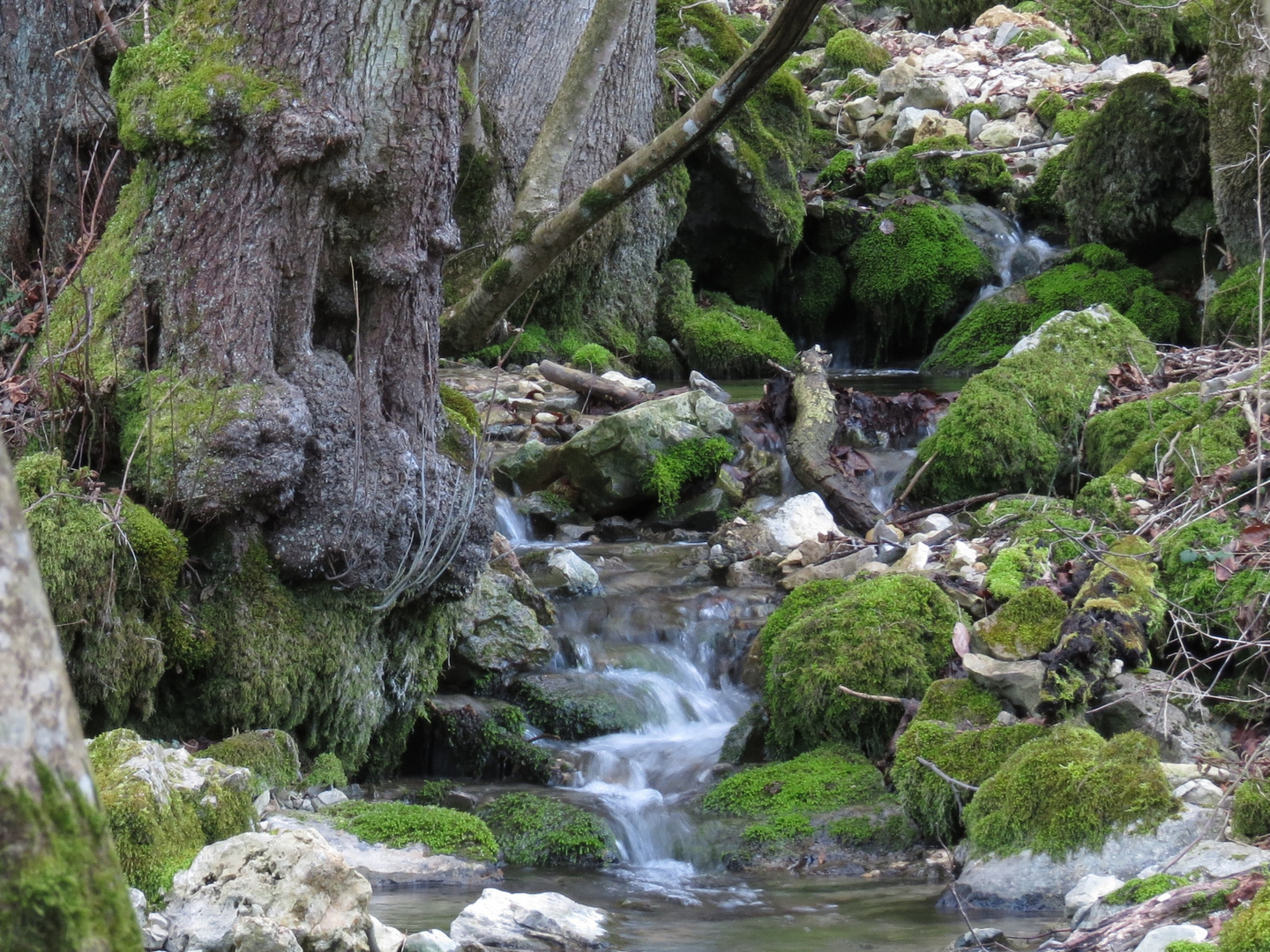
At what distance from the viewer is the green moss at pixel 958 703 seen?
5152 mm

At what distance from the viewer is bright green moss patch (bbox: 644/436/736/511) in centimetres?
885

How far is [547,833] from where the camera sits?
5043mm

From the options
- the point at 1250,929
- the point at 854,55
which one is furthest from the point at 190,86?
the point at 854,55

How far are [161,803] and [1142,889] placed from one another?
9.37ft

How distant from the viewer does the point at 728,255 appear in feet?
50.4

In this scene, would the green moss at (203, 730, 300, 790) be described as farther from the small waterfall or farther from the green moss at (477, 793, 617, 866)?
the small waterfall

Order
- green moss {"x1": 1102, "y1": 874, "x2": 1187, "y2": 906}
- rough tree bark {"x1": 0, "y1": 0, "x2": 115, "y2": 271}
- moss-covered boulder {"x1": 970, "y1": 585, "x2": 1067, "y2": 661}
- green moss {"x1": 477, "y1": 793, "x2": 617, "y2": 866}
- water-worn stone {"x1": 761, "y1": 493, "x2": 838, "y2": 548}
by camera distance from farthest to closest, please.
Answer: water-worn stone {"x1": 761, "y1": 493, "x2": 838, "y2": 548}, rough tree bark {"x1": 0, "y1": 0, "x2": 115, "y2": 271}, moss-covered boulder {"x1": 970, "y1": 585, "x2": 1067, "y2": 661}, green moss {"x1": 477, "y1": 793, "x2": 617, "y2": 866}, green moss {"x1": 1102, "y1": 874, "x2": 1187, "y2": 906}

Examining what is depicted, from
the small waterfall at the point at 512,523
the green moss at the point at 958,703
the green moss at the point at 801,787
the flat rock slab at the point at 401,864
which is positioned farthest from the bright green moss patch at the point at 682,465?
the flat rock slab at the point at 401,864

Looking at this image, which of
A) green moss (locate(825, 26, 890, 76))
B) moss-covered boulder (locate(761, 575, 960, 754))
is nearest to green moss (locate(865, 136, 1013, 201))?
green moss (locate(825, 26, 890, 76))

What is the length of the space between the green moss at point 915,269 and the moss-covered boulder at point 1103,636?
9.49 metres

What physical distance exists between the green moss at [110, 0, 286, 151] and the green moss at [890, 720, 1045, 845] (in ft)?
11.4

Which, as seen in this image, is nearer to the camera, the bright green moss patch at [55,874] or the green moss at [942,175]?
the bright green moss patch at [55,874]

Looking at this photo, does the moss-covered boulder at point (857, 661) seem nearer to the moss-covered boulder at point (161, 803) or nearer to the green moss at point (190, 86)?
the moss-covered boulder at point (161, 803)

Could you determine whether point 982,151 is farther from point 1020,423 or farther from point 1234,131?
point 1020,423
